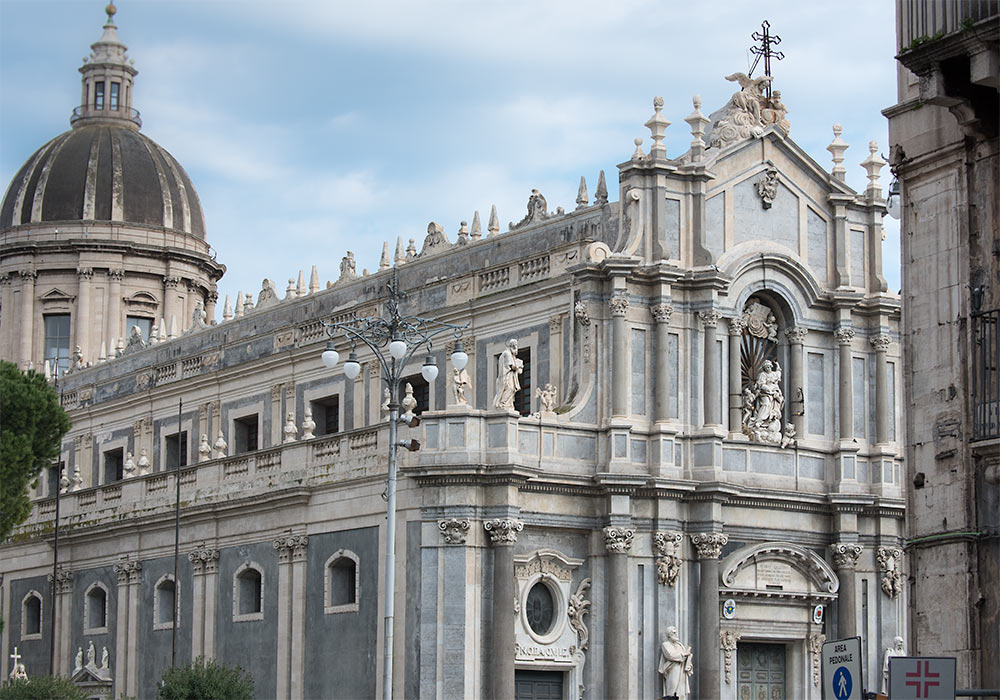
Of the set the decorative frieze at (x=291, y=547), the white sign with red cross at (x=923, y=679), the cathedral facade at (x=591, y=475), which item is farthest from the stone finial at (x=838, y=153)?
the white sign with red cross at (x=923, y=679)

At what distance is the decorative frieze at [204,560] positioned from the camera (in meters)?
48.2

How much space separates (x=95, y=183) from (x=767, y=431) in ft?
138

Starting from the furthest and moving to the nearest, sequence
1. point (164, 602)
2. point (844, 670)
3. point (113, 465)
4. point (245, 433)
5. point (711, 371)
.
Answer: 1. point (113, 465)
2. point (245, 433)
3. point (164, 602)
4. point (711, 371)
5. point (844, 670)

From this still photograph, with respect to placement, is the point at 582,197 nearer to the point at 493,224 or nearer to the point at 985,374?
the point at 493,224

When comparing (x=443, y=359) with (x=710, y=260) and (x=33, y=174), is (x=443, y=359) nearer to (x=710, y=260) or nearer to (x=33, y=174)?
(x=710, y=260)

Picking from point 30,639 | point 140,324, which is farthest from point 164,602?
point 140,324

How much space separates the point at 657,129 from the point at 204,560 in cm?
1680

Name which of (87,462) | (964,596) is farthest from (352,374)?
(87,462)

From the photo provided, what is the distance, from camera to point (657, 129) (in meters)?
44.5

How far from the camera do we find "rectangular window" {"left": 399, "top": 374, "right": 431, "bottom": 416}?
48.5m

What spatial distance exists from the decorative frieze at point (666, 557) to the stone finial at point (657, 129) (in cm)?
922

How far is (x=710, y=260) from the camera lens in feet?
144

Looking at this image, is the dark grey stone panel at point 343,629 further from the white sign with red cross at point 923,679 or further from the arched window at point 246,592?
the white sign with red cross at point 923,679

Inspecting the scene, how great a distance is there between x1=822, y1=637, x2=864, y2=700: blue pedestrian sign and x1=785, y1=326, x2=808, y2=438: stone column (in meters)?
29.9
